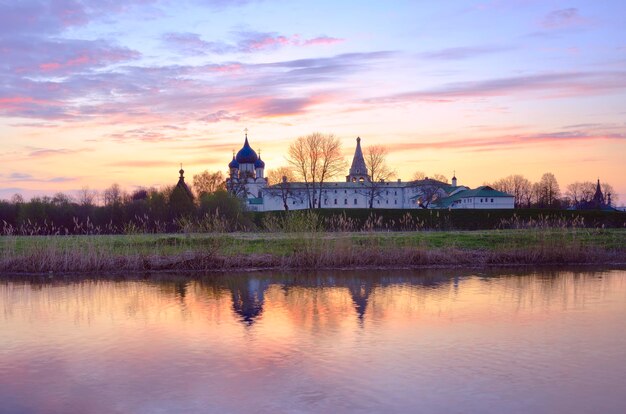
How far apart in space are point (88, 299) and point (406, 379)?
903 centimetres

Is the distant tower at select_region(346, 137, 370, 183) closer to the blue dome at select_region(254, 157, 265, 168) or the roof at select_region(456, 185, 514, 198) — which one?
the blue dome at select_region(254, 157, 265, 168)

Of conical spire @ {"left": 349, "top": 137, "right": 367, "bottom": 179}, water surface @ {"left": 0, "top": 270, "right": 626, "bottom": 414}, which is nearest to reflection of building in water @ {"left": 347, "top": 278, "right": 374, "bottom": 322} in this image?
water surface @ {"left": 0, "top": 270, "right": 626, "bottom": 414}

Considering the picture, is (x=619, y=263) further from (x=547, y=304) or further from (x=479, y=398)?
(x=479, y=398)

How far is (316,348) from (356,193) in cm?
9025

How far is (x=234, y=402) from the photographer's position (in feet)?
23.1

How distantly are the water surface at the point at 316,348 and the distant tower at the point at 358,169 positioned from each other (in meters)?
89.3

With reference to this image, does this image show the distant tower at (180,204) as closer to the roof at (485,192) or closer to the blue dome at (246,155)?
the roof at (485,192)

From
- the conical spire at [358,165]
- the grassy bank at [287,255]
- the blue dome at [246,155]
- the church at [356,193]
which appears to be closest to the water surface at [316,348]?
the grassy bank at [287,255]

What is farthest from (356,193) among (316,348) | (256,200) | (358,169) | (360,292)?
(316,348)

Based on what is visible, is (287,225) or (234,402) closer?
(234,402)

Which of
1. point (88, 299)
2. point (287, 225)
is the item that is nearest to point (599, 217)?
point (287, 225)

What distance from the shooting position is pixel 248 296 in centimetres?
1453

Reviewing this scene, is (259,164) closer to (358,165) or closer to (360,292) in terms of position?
(358,165)

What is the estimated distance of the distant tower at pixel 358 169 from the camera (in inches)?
4141
